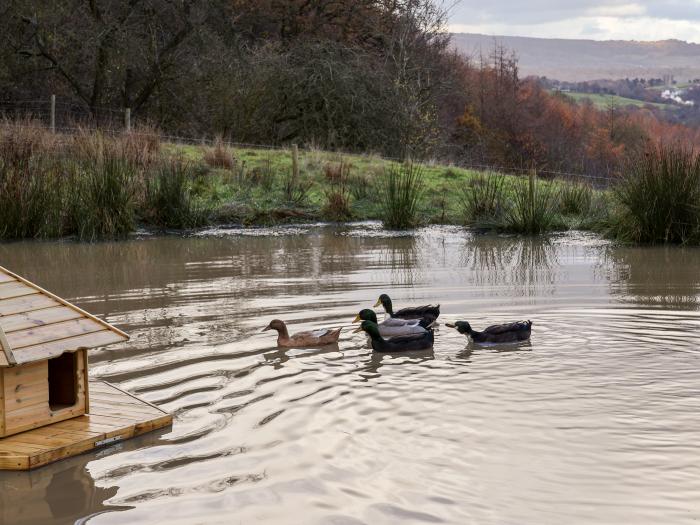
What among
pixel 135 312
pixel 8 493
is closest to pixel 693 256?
pixel 135 312

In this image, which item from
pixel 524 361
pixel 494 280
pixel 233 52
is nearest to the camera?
pixel 524 361

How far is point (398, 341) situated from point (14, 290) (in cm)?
336

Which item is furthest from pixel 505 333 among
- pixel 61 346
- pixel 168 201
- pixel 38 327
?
pixel 168 201

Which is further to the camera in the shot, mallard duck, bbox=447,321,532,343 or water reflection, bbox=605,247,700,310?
water reflection, bbox=605,247,700,310

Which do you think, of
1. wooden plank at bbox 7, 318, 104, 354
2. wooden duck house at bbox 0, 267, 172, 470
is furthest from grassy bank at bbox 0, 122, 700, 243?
wooden plank at bbox 7, 318, 104, 354

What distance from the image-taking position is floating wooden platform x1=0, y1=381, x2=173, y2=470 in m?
6.07

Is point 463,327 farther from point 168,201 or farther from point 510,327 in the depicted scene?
point 168,201

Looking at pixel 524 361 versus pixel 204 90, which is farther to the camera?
pixel 204 90

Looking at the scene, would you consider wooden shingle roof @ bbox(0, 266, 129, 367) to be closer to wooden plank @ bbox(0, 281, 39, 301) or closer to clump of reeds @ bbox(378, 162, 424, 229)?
wooden plank @ bbox(0, 281, 39, 301)

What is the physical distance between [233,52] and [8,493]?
29.2 m

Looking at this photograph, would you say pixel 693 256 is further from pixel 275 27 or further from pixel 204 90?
pixel 275 27

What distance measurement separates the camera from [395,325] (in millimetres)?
9234

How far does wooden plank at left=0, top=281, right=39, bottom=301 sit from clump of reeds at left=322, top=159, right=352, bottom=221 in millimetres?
13356

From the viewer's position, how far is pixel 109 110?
1232 inches
